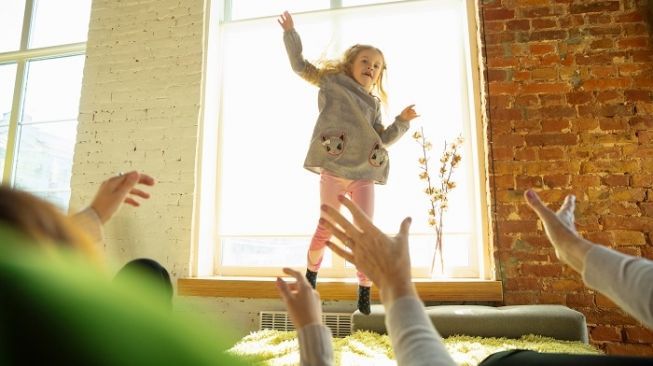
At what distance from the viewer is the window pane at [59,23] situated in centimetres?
354

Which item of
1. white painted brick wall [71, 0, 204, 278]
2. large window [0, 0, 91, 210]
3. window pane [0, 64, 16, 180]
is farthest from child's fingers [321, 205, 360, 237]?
window pane [0, 64, 16, 180]

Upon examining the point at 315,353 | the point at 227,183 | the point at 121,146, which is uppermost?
the point at 121,146

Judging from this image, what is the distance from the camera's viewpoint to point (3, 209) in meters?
0.40

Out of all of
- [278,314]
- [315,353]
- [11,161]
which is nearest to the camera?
[315,353]

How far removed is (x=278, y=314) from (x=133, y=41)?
2.28 meters

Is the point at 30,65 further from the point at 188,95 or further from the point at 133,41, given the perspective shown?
the point at 188,95

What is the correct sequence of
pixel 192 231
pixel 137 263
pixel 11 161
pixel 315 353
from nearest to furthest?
1. pixel 315 353
2. pixel 137 263
3. pixel 192 231
4. pixel 11 161

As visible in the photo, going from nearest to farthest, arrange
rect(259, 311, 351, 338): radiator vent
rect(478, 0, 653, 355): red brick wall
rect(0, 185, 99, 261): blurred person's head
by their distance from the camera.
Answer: rect(0, 185, 99, 261): blurred person's head → rect(478, 0, 653, 355): red brick wall → rect(259, 311, 351, 338): radiator vent

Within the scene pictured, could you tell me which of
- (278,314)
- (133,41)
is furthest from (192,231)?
(133,41)

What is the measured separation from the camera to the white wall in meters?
2.76

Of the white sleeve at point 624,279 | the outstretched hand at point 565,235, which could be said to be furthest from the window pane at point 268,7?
the white sleeve at point 624,279

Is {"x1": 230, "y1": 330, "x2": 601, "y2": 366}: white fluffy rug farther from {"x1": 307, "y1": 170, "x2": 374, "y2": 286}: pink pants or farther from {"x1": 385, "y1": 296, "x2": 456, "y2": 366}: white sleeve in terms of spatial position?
{"x1": 385, "y1": 296, "x2": 456, "y2": 366}: white sleeve

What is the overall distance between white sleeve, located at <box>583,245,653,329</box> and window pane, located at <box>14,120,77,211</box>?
3602 millimetres

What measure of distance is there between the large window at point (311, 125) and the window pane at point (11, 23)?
6.79 feet
